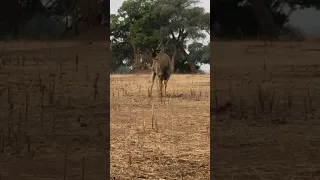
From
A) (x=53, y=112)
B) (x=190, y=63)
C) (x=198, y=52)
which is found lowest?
(x=53, y=112)

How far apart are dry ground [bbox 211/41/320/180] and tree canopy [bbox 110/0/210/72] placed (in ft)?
22.7

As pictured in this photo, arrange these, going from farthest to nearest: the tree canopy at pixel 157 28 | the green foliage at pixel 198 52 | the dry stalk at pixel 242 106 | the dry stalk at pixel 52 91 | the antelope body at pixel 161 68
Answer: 1. the green foliage at pixel 198 52
2. the tree canopy at pixel 157 28
3. the antelope body at pixel 161 68
4. the dry stalk at pixel 52 91
5. the dry stalk at pixel 242 106

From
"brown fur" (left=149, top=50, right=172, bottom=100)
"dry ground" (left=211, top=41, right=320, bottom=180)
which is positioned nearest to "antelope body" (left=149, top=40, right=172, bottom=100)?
"brown fur" (left=149, top=50, right=172, bottom=100)

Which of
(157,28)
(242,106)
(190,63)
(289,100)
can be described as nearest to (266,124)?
(242,106)

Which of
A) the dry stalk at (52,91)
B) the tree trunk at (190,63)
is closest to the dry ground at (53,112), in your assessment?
the dry stalk at (52,91)

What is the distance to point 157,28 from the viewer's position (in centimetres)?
1694

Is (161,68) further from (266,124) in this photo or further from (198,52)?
(198,52)

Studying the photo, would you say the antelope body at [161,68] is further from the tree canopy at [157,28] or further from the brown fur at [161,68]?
the tree canopy at [157,28]

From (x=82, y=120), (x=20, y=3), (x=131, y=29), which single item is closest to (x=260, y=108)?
(x=82, y=120)

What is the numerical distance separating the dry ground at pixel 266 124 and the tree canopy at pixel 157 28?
6906 mm

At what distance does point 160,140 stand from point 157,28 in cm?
1329

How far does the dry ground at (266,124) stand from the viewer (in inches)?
116

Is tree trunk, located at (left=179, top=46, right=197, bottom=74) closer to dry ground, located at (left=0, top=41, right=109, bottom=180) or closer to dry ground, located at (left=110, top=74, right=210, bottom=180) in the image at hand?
dry ground, located at (left=0, top=41, right=109, bottom=180)

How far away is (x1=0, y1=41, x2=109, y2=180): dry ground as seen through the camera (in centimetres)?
294
